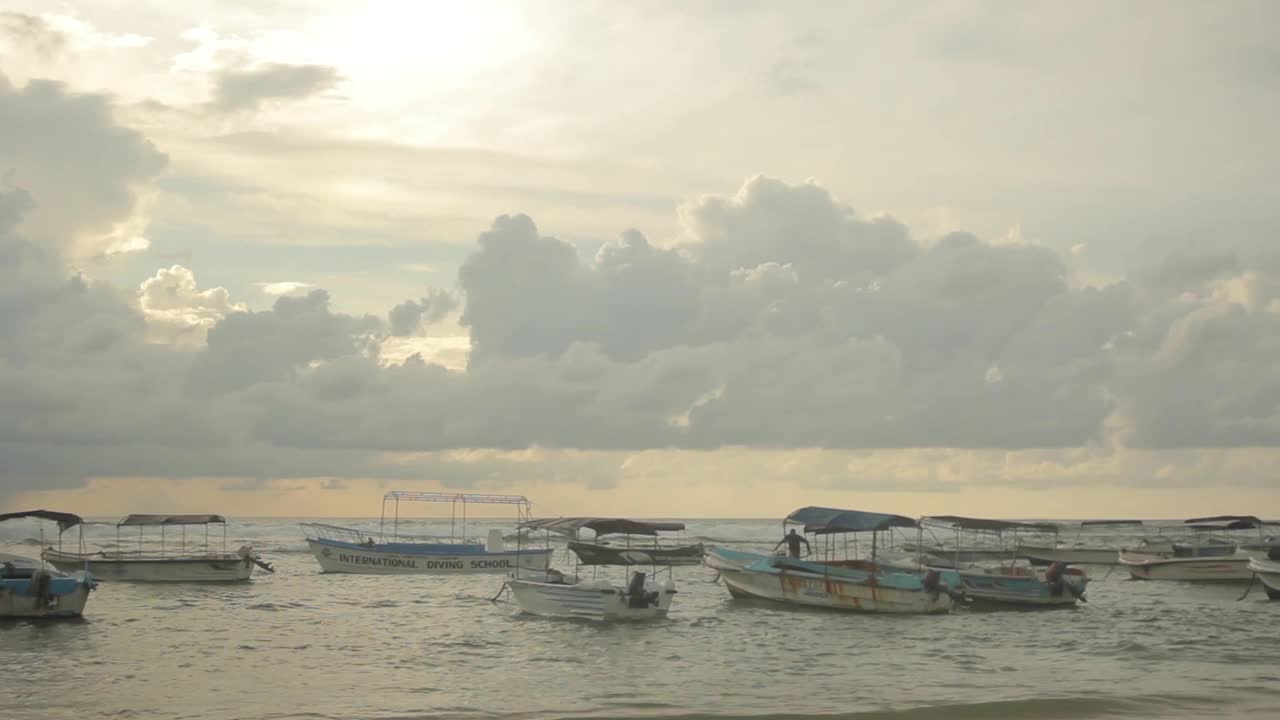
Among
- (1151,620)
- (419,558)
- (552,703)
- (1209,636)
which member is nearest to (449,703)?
(552,703)

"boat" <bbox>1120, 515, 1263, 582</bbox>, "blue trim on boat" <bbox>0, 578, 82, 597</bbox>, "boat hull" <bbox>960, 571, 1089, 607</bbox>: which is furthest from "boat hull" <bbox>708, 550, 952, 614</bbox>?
"blue trim on boat" <bbox>0, 578, 82, 597</bbox>

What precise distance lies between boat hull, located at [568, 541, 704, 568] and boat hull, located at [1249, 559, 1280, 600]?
32.8 metres

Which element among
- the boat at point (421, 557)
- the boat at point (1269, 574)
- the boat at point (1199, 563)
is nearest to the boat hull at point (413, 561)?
the boat at point (421, 557)

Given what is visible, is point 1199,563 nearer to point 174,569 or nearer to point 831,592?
point 831,592

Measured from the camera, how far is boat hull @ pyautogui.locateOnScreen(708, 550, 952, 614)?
37375 mm

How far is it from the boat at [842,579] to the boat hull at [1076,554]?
26.2 m

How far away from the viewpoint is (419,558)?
56.5 metres

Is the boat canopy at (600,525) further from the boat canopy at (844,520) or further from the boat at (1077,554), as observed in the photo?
the boat at (1077,554)

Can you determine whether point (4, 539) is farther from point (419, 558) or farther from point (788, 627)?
point (788, 627)

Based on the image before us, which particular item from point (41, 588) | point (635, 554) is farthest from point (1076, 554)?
point (41, 588)

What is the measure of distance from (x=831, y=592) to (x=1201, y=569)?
23.1 m

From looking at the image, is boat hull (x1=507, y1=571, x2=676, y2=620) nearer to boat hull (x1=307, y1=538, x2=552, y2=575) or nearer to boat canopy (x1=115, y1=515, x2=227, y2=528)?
boat hull (x1=307, y1=538, x2=552, y2=575)

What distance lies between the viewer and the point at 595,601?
3506 centimetres

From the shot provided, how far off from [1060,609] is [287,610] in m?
27.8
